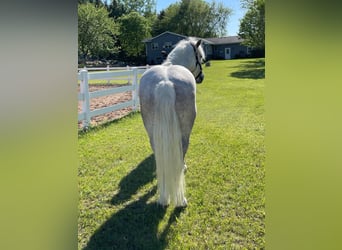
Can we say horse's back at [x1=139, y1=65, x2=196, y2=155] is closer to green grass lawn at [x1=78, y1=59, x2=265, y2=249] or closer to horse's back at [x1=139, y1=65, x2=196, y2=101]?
horse's back at [x1=139, y1=65, x2=196, y2=101]

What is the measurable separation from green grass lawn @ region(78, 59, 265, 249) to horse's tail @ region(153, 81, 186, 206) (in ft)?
0.59

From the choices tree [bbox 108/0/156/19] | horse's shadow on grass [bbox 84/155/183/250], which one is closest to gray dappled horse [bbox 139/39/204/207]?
horse's shadow on grass [bbox 84/155/183/250]

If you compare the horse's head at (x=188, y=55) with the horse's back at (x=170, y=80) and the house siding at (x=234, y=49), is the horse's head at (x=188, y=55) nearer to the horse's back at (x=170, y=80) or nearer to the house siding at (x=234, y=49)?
the house siding at (x=234, y=49)

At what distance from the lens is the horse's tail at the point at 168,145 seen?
Result: 166cm

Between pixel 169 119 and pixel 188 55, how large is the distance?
1140 mm

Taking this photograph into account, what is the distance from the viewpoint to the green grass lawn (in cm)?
150

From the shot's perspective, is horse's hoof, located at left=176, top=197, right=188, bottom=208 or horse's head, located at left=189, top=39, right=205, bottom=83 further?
horse's head, located at left=189, top=39, right=205, bottom=83

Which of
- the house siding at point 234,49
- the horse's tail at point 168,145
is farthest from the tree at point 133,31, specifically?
the house siding at point 234,49

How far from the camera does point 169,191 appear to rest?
5.63ft

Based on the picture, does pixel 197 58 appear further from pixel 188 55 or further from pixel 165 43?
pixel 165 43

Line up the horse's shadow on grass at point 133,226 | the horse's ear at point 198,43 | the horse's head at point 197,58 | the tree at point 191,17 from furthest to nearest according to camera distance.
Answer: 1. the horse's head at point 197,58
2. the horse's ear at point 198,43
3. the horse's shadow on grass at point 133,226
4. the tree at point 191,17
